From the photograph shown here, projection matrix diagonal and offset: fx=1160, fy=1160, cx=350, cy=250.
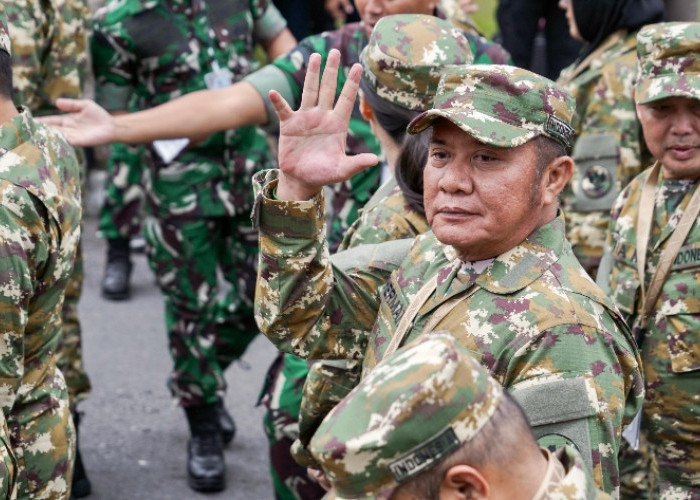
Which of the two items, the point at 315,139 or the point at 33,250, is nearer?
the point at 315,139

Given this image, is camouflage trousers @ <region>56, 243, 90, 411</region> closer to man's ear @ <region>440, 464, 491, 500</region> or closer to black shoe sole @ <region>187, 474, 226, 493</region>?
black shoe sole @ <region>187, 474, 226, 493</region>

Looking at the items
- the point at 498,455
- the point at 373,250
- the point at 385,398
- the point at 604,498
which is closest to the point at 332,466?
the point at 385,398

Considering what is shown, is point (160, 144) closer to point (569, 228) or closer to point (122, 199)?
point (569, 228)

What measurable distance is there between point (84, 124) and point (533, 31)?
4622 mm

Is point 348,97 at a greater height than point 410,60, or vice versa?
point 348,97

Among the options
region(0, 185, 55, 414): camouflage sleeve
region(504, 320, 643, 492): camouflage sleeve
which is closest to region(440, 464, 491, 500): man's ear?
region(504, 320, 643, 492): camouflage sleeve

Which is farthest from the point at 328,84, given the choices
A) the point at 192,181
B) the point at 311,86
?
the point at 192,181

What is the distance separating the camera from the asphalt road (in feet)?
17.1

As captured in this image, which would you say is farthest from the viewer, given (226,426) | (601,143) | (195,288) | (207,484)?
(226,426)

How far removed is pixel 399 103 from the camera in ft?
10.9

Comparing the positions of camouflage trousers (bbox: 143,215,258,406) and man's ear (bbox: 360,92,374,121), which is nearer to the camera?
man's ear (bbox: 360,92,374,121)

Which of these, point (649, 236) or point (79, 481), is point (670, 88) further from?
point (79, 481)

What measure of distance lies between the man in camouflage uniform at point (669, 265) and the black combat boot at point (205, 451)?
6.99ft

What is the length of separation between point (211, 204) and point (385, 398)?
11.6 ft
